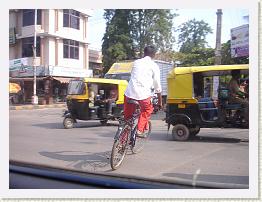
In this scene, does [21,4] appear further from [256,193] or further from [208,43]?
[256,193]

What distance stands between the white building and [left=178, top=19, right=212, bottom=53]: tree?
0.65 m

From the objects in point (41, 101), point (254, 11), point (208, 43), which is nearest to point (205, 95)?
→ point (41, 101)

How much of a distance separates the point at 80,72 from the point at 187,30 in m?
4.42

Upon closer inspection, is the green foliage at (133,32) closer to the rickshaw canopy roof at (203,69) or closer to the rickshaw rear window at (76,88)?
the rickshaw canopy roof at (203,69)

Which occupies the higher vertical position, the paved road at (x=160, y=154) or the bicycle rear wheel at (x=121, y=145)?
the bicycle rear wheel at (x=121, y=145)

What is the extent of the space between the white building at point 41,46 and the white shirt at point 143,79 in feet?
1.93

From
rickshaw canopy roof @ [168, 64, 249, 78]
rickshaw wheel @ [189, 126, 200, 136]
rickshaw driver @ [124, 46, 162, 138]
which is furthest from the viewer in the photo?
rickshaw wheel @ [189, 126, 200, 136]

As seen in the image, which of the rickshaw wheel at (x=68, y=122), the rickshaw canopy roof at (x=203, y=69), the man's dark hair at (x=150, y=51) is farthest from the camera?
the rickshaw wheel at (x=68, y=122)

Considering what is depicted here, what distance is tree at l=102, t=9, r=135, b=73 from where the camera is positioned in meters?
2.34

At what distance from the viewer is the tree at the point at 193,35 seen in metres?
2.36

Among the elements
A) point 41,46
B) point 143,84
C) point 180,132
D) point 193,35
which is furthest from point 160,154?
point 41,46

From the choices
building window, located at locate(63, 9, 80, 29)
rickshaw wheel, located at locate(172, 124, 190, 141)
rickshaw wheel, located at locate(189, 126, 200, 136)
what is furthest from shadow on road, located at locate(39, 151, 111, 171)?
rickshaw wheel, located at locate(189, 126, 200, 136)

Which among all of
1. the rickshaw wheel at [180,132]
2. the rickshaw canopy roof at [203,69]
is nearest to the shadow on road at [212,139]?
the rickshaw wheel at [180,132]

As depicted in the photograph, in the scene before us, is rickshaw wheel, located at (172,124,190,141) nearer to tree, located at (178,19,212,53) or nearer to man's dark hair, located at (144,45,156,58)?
man's dark hair, located at (144,45,156,58)
